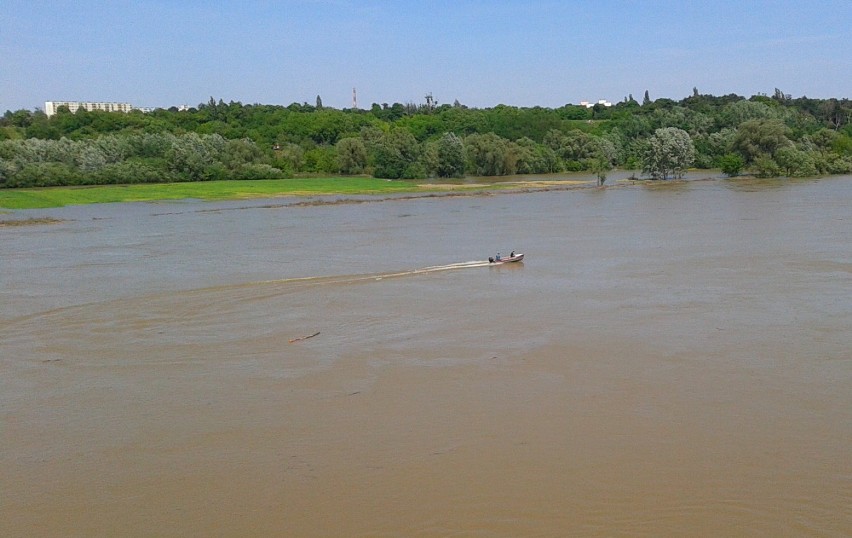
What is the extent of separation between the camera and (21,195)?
163 ft

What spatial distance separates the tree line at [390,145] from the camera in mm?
60844

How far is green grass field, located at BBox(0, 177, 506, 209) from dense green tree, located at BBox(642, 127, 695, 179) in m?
12.4

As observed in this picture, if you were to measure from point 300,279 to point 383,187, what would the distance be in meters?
38.0

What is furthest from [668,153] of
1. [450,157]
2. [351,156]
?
[351,156]

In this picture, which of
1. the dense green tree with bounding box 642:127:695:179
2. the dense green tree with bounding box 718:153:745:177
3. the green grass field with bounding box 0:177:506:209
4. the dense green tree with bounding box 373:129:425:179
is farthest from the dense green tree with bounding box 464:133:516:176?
the dense green tree with bounding box 718:153:745:177

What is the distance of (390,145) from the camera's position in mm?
68375

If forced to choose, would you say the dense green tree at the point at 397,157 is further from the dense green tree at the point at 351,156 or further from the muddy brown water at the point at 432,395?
the muddy brown water at the point at 432,395

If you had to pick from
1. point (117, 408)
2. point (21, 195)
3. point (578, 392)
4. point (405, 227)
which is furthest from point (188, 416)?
point (21, 195)

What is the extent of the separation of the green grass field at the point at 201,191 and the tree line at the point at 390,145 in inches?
143

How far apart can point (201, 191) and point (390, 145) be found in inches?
746

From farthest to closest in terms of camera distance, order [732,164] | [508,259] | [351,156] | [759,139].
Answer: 1. [351,156]
2. [759,139]
3. [732,164]
4. [508,259]

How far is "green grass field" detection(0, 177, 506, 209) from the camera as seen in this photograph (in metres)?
47.9

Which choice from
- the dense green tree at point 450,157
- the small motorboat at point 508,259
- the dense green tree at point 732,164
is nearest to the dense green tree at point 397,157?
the dense green tree at point 450,157

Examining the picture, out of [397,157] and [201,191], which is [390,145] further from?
[201,191]
